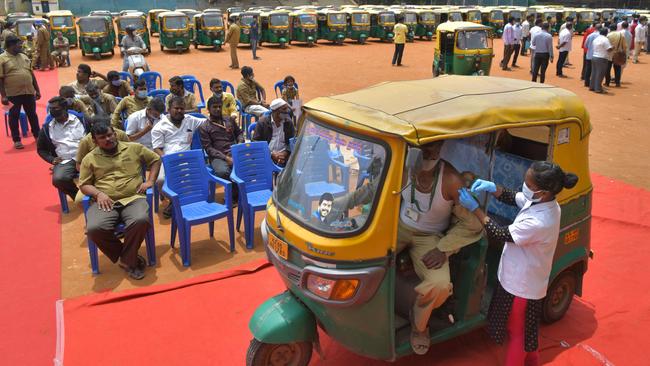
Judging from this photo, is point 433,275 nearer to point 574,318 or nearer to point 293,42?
point 574,318

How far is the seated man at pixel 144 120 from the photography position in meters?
7.25

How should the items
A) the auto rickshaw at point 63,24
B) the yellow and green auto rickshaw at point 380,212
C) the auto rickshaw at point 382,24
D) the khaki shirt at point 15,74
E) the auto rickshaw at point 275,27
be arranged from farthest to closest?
the auto rickshaw at point 382,24 → the auto rickshaw at point 275,27 → the auto rickshaw at point 63,24 → the khaki shirt at point 15,74 → the yellow and green auto rickshaw at point 380,212

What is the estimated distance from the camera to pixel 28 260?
5.67m

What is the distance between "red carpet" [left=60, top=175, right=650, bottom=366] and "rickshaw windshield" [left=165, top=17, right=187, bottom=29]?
788 inches

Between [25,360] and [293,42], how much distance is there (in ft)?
82.3

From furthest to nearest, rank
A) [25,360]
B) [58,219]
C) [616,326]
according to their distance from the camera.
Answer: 1. [58,219]
2. [616,326]
3. [25,360]

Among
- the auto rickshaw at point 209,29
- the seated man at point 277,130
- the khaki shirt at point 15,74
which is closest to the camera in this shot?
the seated man at point 277,130

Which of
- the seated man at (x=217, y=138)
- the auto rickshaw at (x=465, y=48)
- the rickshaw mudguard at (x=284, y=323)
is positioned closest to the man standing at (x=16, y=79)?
the seated man at (x=217, y=138)

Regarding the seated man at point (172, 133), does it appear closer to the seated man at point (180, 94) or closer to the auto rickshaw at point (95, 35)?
the seated man at point (180, 94)

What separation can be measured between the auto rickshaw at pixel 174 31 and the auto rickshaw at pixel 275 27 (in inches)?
146

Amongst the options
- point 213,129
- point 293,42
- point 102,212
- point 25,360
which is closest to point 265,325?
point 25,360

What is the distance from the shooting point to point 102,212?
5316mm

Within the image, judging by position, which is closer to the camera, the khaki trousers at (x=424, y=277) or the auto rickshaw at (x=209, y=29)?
the khaki trousers at (x=424, y=277)

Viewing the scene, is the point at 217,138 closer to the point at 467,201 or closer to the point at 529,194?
the point at 467,201
